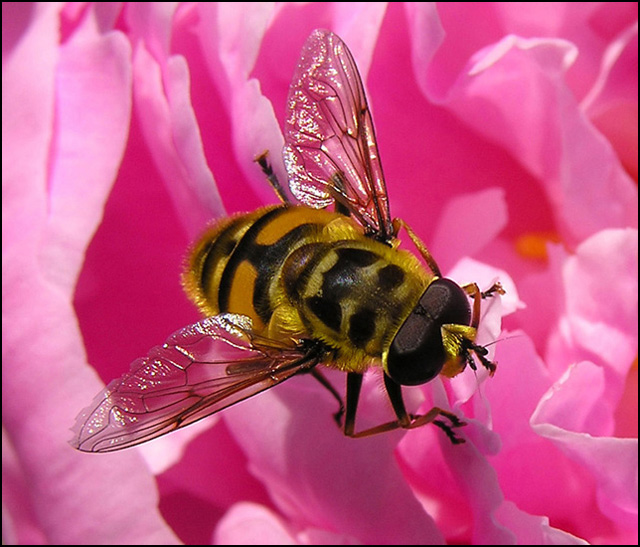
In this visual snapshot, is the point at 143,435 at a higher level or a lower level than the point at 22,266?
lower

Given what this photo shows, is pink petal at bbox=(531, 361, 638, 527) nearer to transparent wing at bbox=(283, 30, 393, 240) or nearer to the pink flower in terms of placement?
the pink flower

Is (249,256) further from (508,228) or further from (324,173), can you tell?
(508,228)

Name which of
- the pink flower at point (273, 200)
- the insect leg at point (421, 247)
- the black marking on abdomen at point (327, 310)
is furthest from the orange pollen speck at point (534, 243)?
the black marking on abdomen at point (327, 310)

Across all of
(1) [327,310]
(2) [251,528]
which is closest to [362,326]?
(1) [327,310]

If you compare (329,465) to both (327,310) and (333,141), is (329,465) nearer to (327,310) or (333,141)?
(327,310)

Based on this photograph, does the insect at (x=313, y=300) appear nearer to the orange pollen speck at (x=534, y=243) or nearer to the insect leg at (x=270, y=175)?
the insect leg at (x=270, y=175)

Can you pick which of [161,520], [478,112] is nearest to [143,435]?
[161,520]
